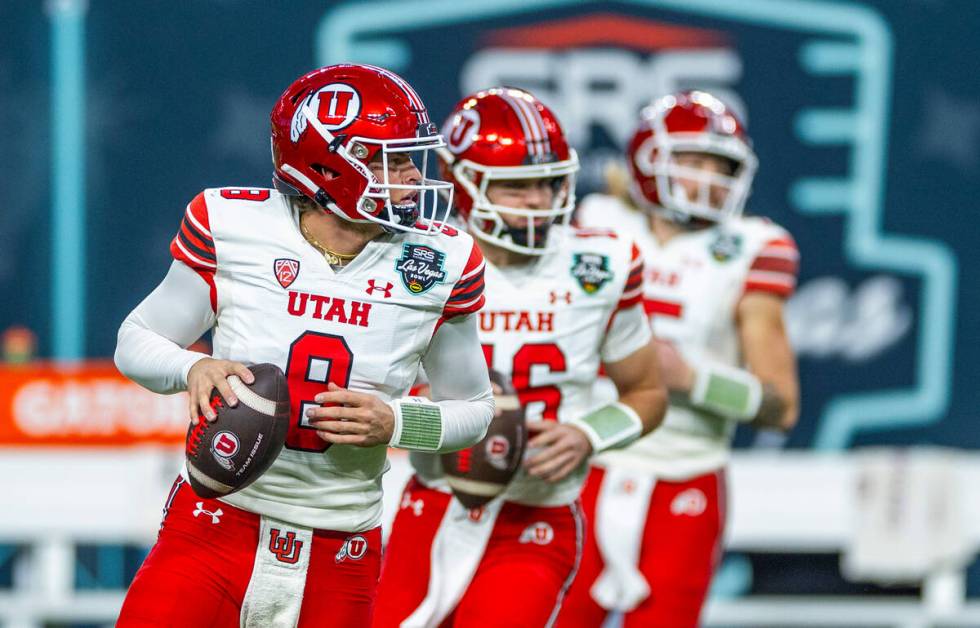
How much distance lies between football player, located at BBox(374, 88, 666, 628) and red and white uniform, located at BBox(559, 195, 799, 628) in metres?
0.56

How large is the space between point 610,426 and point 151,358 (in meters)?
1.03

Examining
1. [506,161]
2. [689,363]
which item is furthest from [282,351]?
[689,363]

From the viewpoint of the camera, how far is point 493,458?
3189mm

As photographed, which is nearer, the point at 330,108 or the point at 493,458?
the point at 330,108

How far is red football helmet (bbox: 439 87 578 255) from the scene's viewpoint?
3.40 metres

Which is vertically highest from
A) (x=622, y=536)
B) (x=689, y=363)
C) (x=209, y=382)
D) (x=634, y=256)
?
(x=634, y=256)

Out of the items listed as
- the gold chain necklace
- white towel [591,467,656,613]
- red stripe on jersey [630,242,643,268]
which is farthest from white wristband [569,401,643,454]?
the gold chain necklace

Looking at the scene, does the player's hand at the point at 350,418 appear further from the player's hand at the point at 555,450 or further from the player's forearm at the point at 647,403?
the player's forearm at the point at 647,403

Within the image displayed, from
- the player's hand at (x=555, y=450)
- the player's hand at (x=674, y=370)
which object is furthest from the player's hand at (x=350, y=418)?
the player's hand at (x=674, y=370)

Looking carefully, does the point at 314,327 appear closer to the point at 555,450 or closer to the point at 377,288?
the point at 377,288

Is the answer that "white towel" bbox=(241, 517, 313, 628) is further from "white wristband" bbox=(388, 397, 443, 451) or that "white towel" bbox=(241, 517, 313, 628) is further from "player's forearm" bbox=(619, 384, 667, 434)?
"player's forearm" bbox=(619, 384, 667, 434)

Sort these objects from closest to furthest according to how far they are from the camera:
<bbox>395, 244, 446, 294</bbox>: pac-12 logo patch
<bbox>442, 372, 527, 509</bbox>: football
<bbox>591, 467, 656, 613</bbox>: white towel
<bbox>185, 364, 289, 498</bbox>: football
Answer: <bbox>185, 364, 289, 498</bbox>: football → <bbox>395, 244, 446, 294</bbox>: pac-12 logo patch → <bbox>442, 372, 527, 509</bbox>: football → <bbox>591, 467, 656, 613</bbox>: white towel

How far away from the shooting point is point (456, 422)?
2.87 meters

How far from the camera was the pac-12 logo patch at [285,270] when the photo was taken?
279 centimetres
